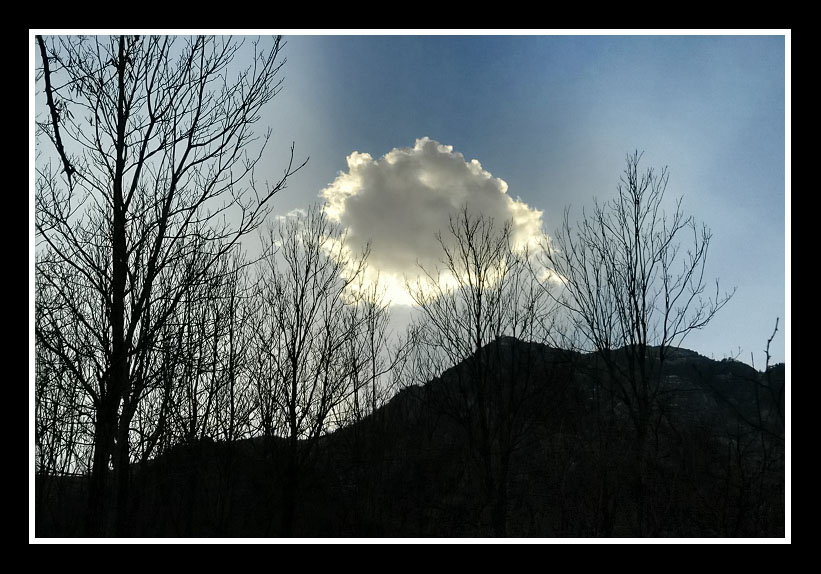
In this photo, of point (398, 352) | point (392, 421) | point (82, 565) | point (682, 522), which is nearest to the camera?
point (82, 565)

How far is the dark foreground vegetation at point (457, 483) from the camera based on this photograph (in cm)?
769

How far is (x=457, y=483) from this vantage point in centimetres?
→ 1495

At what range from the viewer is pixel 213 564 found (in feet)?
9.45

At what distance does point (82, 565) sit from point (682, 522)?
1144 cm

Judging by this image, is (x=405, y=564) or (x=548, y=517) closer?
(x=405, y=564)

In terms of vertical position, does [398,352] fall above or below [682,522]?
above

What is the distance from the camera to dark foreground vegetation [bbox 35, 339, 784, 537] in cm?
769

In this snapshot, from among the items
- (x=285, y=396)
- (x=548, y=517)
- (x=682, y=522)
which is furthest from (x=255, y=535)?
(x=682, y=522)
